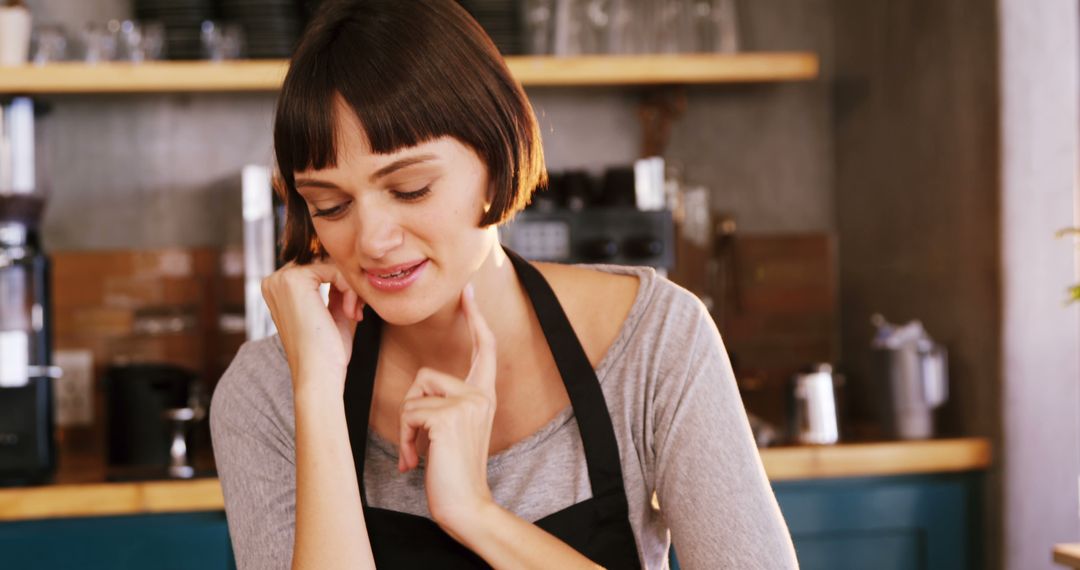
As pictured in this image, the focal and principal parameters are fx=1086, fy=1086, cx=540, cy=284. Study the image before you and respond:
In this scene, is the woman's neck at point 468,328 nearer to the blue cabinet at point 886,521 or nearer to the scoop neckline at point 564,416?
the scoop neckline at point 564,416

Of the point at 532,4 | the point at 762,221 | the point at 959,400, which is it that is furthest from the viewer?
the point at 762,221

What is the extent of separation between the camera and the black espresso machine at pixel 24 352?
89.7 inches

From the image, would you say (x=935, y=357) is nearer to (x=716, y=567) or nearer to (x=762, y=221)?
(x=762, y=221)

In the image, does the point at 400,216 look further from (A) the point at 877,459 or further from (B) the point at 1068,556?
(A) the point at 877,459

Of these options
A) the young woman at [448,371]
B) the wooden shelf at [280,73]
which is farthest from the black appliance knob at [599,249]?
the young woman at [448,371]

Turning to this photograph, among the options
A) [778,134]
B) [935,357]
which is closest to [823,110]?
[778,134]

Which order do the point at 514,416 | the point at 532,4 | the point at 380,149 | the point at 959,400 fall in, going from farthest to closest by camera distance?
the point at 532,4
the point at 959,400
the point at 514,416
the point at 380,149

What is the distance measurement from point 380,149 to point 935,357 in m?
1.69

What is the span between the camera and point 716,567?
46.1 inches

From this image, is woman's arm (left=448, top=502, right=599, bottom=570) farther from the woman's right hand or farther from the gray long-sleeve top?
the woman's right hand

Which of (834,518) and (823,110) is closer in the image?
(834,518)

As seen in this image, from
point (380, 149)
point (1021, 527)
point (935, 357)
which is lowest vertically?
point (1021, 527)

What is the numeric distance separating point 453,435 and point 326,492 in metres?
0.16

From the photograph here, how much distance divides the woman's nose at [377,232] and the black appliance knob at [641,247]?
58.2 inches
